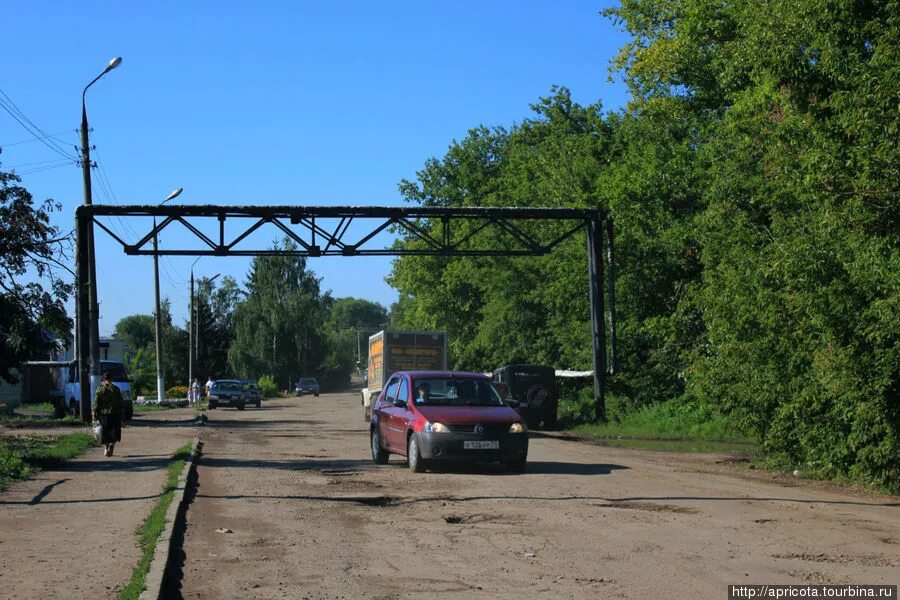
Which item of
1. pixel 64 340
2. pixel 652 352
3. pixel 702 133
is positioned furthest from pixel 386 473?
pixel 702 133

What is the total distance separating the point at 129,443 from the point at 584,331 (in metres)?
17.7

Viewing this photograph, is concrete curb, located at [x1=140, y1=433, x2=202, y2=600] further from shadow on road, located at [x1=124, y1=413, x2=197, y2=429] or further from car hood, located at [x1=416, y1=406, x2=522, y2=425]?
shadow on road, located at [x1=124, y1=413, x2=197, y2=429]

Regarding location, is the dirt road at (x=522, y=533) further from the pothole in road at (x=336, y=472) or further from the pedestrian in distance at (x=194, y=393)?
the pedestrian in distance at (x=194, y=393)

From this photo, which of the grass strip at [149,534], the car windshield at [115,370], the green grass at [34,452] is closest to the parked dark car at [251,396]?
the car windshield at [115,370]

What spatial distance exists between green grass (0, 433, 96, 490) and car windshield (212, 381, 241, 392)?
31.5 meters

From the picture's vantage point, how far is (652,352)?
36.2 metres

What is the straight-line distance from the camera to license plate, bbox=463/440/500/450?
55.8 feet

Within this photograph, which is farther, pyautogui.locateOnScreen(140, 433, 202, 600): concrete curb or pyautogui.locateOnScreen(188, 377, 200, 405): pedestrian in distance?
pyautogui.locateOnScreen(188, 377, 200, 405): pedestrian in distance

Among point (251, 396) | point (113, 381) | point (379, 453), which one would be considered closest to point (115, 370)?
point (113, 381)

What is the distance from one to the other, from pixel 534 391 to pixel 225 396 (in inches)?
1072

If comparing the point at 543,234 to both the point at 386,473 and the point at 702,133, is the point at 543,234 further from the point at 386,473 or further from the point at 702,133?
the point at 386,473

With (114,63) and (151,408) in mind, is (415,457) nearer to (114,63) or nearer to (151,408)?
(114,63)

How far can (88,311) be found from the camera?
32.3 meters

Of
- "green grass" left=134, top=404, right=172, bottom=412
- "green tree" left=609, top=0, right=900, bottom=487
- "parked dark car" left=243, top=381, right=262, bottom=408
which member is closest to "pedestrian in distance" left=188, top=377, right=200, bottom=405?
"parked dark car" left=243, top=381, right=262, bottom=408
